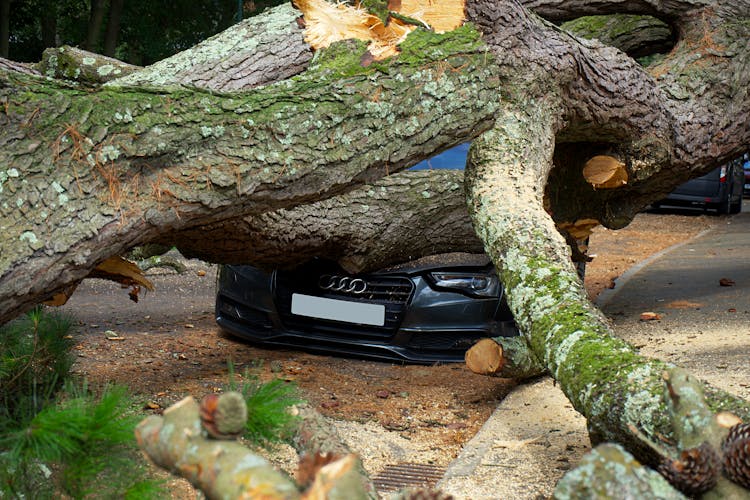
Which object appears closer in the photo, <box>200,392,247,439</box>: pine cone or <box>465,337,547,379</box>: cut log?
<box>200,392,247,439</box>: pine cone

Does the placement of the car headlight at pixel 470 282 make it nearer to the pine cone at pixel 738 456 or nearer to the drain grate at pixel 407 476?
the drain grate at pixel 407 476

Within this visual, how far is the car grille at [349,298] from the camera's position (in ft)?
19.9

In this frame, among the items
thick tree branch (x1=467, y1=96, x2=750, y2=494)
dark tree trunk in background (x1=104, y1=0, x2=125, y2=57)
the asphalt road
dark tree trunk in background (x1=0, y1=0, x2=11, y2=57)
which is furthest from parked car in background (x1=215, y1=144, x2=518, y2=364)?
dark tree trunk in background (x1=104, y1=0, x2=125, y2=57)

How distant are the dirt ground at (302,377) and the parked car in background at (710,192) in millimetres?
13000

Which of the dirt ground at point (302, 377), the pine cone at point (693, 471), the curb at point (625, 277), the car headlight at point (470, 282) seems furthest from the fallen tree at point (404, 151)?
the curb at point (625, 277)

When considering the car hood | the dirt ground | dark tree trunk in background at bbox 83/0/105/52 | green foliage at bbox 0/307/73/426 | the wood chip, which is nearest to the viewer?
green foliage at bbox 0/307/73/426

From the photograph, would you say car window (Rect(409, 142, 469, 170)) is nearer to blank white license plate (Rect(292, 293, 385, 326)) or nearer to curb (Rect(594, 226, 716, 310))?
blank white license plate (Rect(292, 293, 385, 326))

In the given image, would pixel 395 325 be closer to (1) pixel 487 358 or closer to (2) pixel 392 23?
(1) pixel 487 358

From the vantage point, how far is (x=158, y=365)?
6141 millimetres

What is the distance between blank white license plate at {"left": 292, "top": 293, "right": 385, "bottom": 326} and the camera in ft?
19.9

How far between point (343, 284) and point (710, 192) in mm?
14289

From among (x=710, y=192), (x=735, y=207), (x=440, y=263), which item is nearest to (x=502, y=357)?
(x=440, y=263)

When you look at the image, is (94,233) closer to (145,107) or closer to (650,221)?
(145,107)

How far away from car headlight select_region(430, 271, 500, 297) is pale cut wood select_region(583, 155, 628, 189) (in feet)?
3.21
